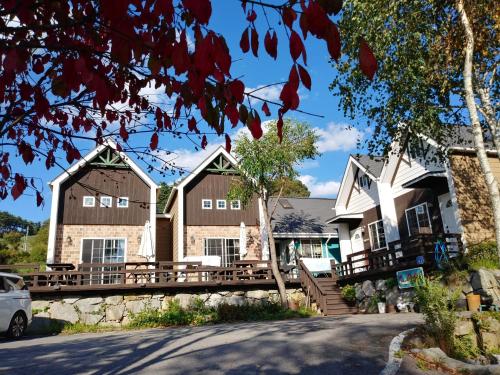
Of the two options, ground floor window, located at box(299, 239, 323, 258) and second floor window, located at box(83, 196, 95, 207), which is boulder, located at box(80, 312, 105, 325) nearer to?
second floor window, located at box(83, 196, 95, 207)

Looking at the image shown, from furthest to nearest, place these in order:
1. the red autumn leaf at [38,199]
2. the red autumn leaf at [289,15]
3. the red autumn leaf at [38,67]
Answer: the red autumn leaf at [38,199]
the red autumn leaf at [38,67]
the red autumn leaf at [289,15]

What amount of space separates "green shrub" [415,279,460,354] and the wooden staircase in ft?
31.1

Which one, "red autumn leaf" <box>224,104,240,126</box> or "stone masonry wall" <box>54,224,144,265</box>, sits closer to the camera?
"red autumn leaf" <box>224,104,240,126</box>

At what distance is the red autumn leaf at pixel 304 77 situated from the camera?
2.09 m

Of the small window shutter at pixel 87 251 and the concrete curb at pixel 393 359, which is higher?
the small window shutter at pixel 87 251

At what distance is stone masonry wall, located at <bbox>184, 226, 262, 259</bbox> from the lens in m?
21.9

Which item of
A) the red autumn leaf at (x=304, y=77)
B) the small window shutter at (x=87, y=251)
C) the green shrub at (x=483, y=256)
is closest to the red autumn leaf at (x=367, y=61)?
the red autumn leaf at (x=304, y=77)

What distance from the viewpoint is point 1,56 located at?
2.12 meters

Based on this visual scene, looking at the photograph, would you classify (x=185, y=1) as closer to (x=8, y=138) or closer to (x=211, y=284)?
(x=8, y=138)

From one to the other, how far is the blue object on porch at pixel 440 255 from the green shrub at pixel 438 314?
7.31m

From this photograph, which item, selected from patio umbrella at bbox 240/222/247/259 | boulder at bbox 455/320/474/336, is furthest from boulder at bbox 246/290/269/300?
boulder at bbox 455/320/474/336

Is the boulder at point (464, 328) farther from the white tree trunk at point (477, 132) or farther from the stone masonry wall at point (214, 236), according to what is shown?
the stone masonry wall at point (214, 236)

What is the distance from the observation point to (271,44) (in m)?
2.21

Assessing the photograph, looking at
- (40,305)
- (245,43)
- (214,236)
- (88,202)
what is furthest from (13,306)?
(214,236)
